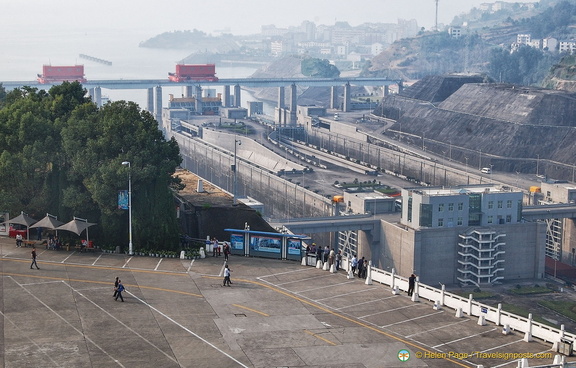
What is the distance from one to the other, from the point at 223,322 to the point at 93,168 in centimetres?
2599

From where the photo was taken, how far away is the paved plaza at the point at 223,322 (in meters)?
48.5

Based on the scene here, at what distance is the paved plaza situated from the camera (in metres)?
48.5

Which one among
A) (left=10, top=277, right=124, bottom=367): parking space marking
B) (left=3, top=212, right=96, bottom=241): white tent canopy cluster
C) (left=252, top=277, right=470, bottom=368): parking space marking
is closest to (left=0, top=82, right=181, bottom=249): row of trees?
(left=3, top=212, right=96, bottom=241): white tent canopy cluster

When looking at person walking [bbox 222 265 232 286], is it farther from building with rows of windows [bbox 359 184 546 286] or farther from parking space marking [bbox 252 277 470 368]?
building with rows of windows [bbox 359 184 546 286]

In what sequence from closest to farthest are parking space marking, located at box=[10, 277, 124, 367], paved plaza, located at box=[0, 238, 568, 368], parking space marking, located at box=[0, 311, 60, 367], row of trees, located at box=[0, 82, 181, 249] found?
parking space marking, located at box=[0, 311, 60, 367] < parking space marking, located at box=[10, 277, 124, 367] < paved plaza, located at box=[0, 238, 568, 368] < row of trees, located at box=[0, 82, 181, 249]

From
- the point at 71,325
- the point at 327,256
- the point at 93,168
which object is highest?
the point at 93,168

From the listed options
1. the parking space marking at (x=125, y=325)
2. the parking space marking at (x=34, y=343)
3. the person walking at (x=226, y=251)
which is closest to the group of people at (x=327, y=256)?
the person walking at (x=226, y=251)

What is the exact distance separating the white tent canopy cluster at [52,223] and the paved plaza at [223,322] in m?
4.55

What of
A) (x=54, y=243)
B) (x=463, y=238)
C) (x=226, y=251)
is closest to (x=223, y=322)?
(x=226, y=251)

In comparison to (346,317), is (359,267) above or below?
above

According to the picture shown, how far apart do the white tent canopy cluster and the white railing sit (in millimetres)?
23490

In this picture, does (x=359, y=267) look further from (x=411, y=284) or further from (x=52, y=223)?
(x=52, y=223)

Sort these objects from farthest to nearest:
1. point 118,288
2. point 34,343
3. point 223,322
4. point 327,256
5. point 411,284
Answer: point 327,256 < point 411,284 < point 118,288 < point 223,322 < point 34,343

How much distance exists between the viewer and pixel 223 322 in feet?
177
